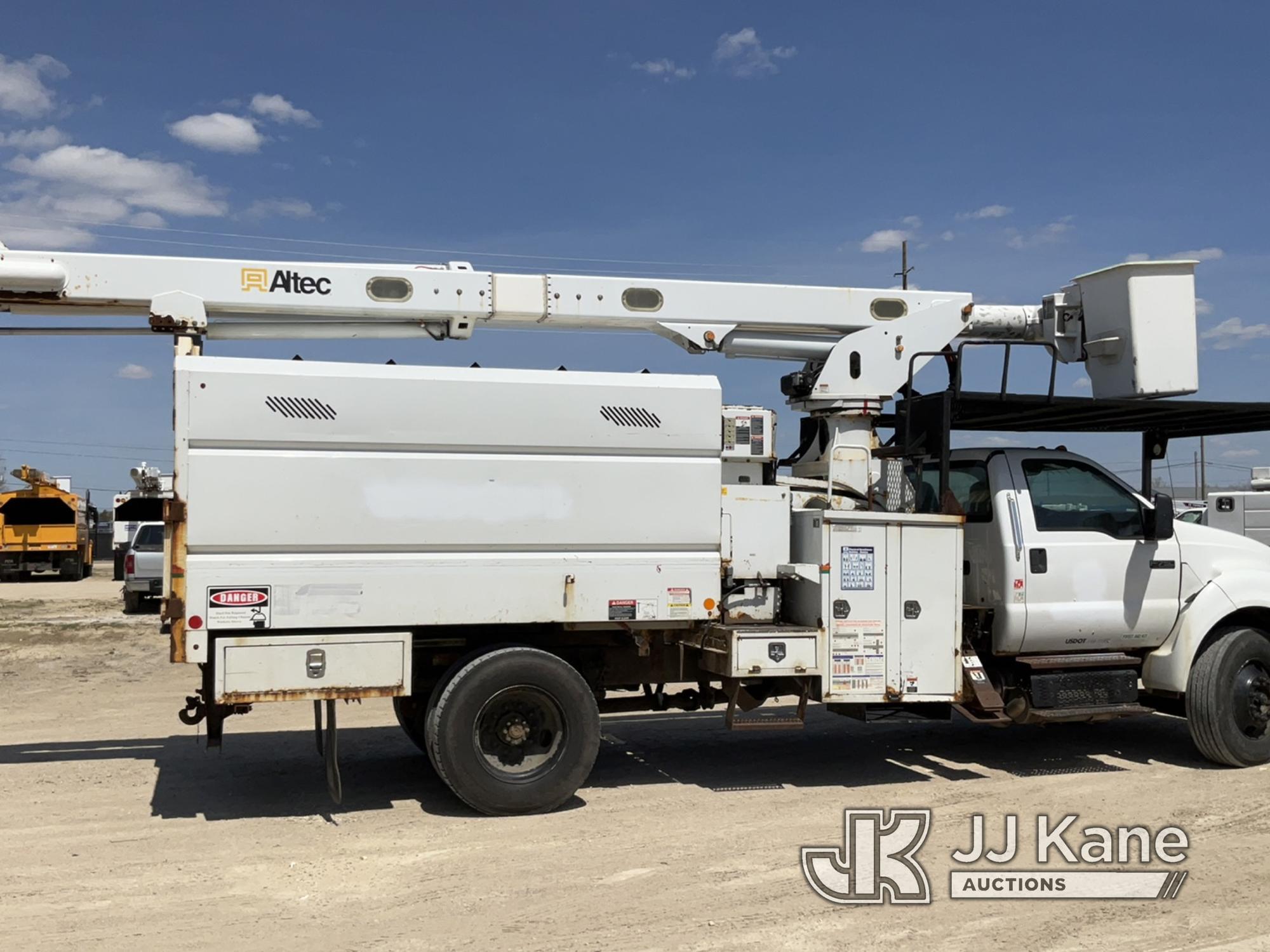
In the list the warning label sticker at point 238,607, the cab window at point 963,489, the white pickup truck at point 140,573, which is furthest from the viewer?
the white pickup truck at point 140,573

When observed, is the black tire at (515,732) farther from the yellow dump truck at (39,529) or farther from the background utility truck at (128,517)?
the yellow dump truck at (39,529)

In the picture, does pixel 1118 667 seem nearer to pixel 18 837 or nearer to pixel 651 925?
pixel 651 925

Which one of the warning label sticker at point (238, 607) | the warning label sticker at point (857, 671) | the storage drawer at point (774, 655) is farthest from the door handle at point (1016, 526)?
the warning label sticker at point (238, 607)

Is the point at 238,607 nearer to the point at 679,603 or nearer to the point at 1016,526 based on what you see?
the point at 679,603

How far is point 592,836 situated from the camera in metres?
6.71

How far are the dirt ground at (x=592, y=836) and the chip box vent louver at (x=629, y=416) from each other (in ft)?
8.04

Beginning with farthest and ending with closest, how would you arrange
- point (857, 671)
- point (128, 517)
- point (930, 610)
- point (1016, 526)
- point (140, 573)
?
point (128, 517) < point (140, 573) < point (1016, 526) < point (930, 610) < point (857, 671)

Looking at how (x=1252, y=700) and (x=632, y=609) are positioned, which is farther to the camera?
(x=1252, y=700)

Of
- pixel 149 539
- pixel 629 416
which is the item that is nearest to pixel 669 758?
pixel 629 416

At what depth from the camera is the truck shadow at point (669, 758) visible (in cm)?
764

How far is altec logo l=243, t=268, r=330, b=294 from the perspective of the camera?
750 centimetres

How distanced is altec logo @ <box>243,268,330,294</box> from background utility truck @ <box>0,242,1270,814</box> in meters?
0.02

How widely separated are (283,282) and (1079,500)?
5.93m

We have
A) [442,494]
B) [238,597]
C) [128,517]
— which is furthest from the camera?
[128,517]
